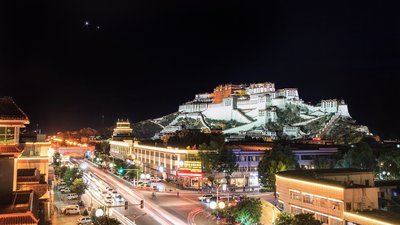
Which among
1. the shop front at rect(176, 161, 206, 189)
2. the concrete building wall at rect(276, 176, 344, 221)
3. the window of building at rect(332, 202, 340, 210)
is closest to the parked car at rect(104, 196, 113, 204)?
the concrete building wall at rect(276, 176, 344, 221)

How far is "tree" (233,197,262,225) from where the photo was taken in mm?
31281

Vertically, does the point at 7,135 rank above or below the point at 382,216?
above

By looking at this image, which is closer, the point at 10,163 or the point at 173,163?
the point at 10,163

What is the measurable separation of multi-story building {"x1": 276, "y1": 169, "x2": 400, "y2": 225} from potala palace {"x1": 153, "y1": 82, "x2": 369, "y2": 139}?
284 feet

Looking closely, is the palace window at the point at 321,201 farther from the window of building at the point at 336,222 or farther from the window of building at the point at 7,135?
the window of building at the point at 7,135

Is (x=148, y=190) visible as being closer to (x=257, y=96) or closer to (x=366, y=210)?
(x=366, y=210)

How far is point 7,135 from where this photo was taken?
48.3 feet

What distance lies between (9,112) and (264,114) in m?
125

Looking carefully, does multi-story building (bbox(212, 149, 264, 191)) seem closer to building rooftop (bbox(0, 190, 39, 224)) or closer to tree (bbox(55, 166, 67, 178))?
tree (bbox(55, 166, 67, 178))

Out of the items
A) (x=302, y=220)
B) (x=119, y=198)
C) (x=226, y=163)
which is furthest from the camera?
(x=226, y=163)

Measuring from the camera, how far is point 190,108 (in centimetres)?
17575

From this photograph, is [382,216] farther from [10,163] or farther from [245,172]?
[245,172]

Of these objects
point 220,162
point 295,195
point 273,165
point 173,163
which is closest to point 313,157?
point 220,162

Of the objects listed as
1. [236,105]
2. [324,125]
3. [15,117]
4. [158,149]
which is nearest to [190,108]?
[236,105]
